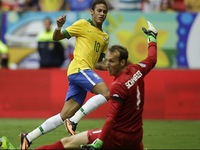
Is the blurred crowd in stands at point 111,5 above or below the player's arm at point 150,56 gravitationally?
below

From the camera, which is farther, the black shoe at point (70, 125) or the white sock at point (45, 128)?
the black shoe at point (70, 125)

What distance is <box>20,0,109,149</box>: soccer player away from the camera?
38.7 feet

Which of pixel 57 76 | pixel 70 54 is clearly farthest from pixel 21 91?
pixel 70 54

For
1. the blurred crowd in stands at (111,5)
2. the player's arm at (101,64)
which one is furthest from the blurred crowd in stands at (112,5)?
the player's arm at (101,64)

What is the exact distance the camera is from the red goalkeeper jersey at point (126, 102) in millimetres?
8688

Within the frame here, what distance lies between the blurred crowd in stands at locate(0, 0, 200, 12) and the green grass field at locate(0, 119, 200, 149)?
5098 mm

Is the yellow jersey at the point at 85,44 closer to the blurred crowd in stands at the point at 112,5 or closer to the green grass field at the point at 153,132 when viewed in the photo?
the green grass field at the point at 153,132

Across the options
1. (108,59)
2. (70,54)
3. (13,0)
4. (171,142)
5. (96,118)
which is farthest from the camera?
(13,0)

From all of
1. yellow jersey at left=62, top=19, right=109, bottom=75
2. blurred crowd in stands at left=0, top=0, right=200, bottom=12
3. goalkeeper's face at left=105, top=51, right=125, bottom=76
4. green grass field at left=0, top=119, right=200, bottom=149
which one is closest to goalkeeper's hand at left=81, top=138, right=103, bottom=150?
goalkeeper's face at left=105, top=51, right=125, bottom=76

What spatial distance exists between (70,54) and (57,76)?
2.85m

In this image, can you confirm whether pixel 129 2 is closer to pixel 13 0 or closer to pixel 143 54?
pixel 143 54

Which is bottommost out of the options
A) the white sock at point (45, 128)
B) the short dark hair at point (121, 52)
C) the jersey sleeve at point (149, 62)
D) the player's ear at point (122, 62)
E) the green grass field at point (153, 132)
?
the green grass field at point (153, 132)

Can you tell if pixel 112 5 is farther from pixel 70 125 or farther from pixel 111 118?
pixel 111 118

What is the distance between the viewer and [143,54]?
21297 mm
